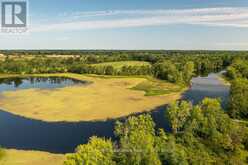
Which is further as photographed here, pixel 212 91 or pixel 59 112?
pixel 212 91

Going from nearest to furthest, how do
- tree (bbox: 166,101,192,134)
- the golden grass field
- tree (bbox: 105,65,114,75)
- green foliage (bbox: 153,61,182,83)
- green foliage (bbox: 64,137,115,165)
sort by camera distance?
green foliage (bbox: 64,137,115,165) < tree (bbox: 166,101,192,134) < the golden grass field < green foliage (bbox: 153,61,182,83) < tree (bbox: 105,65,114,75)

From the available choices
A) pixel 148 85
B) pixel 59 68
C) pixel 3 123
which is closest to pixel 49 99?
pixel 3 123

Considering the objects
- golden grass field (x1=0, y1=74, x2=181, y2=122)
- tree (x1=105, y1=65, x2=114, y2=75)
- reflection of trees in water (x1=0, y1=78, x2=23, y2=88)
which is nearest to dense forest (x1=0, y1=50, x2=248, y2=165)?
golden grass field (x1=0, y1=74, x2=181, y2=122)

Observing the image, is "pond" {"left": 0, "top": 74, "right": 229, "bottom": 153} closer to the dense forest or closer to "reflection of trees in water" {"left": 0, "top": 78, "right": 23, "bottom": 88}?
the dense forest

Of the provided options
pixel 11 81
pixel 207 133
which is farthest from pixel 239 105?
pixel 11 81

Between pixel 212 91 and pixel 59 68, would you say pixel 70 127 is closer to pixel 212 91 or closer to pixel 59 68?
pixel 212 91

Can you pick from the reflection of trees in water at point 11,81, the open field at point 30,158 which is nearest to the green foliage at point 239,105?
the open field at point 30,158

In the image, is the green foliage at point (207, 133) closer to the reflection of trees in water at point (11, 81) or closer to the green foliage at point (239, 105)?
the green foliage at point (239, 105)
